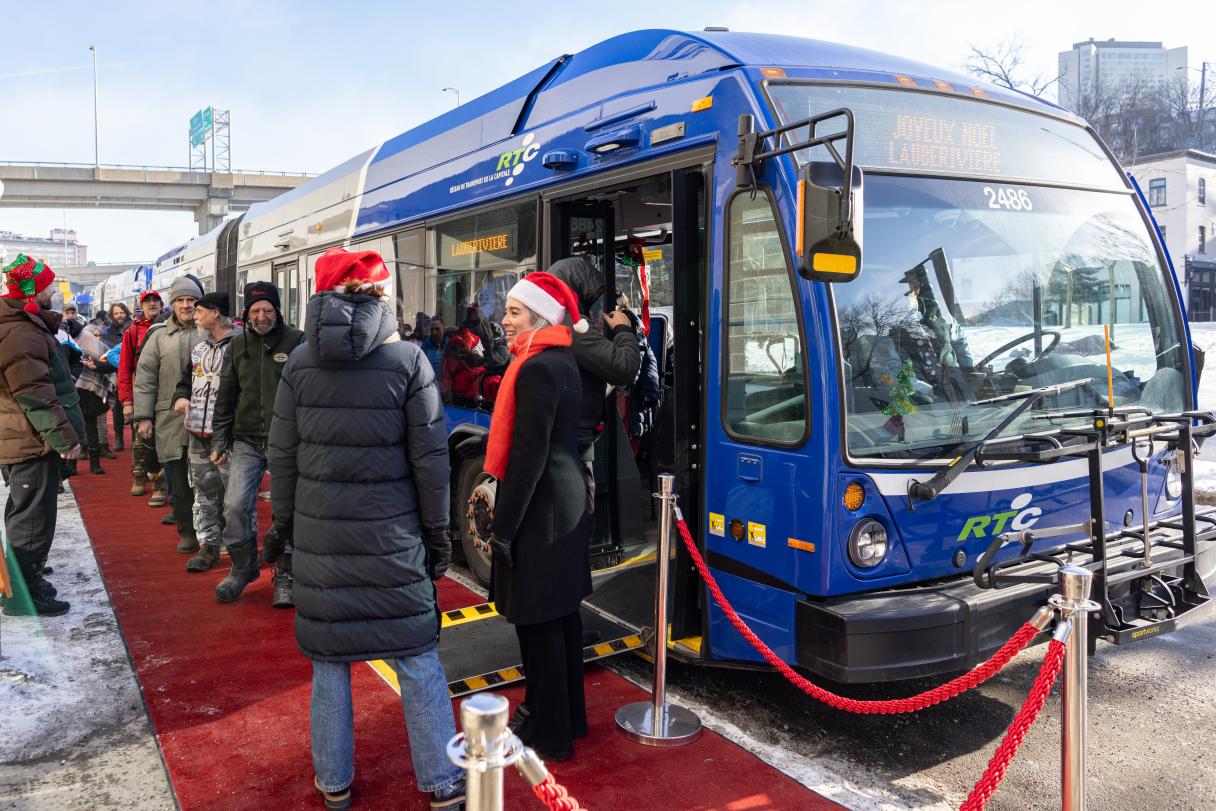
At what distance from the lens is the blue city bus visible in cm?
361

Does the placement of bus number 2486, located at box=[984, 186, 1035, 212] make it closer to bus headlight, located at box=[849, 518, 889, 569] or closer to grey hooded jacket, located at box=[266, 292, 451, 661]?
bus headlight, located at box=[849, 518, 889, 569]

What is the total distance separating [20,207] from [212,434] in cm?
5072

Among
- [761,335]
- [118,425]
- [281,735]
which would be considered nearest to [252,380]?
[281,735]

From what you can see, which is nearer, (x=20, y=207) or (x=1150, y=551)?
(x=1150, y=551)

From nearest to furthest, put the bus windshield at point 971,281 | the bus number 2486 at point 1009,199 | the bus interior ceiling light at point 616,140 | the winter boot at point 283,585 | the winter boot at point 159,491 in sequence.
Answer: the bus windshield at point 971,281 → the bus number 2486 at point 1009,199 → the bus interior ceiling light at point 616,140 → the winter boot at point 283,585 → the winter boot at point 159,491

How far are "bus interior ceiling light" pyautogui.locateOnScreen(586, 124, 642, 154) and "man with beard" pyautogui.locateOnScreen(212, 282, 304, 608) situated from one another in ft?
7.14

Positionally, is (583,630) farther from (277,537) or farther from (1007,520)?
(1007,520)

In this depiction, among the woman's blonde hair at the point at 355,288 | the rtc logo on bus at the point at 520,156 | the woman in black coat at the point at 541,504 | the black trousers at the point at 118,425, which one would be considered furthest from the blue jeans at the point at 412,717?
the black trousers at the point at 118,425

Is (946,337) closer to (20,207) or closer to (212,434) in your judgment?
(212,434)

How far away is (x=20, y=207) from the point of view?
156ft

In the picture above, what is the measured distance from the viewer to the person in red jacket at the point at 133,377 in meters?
8.48

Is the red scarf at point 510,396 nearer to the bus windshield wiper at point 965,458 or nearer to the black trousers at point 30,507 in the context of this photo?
the bus windshield wiper at point 965,458

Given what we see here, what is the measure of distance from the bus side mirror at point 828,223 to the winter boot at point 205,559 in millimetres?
5072

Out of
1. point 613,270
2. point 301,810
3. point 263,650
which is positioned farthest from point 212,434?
point 301,810
